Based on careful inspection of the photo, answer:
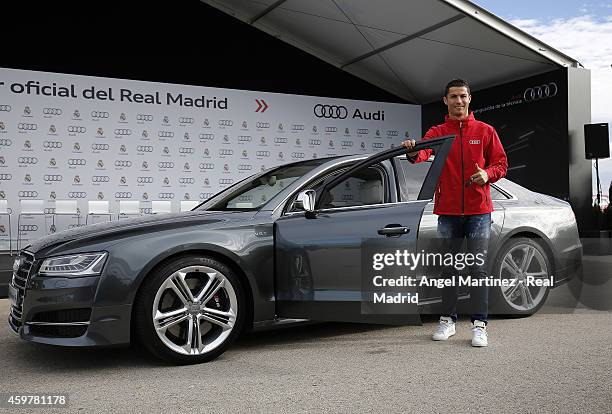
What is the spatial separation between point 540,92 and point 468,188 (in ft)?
29.6

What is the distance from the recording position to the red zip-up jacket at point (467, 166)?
3963mm

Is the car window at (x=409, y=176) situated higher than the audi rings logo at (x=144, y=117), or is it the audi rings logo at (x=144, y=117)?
the audi rings logo at (x=144, y=117)

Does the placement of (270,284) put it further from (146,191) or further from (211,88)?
(211,88)

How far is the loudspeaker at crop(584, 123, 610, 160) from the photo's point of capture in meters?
10.7

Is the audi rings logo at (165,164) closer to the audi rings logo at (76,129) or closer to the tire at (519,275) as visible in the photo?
the audi rings logo at (76,129)

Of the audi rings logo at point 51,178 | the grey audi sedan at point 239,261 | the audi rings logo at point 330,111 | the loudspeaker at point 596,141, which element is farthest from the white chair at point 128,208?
the loudspeaker at point 596,141

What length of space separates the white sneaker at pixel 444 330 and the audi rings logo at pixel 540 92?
29.1ft

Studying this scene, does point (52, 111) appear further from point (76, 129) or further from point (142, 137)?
point (142, 137)

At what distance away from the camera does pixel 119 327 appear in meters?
3.39

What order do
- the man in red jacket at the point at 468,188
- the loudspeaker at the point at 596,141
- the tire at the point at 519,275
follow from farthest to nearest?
the loudspeaker at the point at 596,141, the tire at the point at 519,275, the man in red jacket at the point at 468,188

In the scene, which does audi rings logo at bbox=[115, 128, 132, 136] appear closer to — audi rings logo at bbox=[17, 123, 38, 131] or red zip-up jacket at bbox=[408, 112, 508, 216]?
audi rings logo at bbox=[17, 123, 38, 131]

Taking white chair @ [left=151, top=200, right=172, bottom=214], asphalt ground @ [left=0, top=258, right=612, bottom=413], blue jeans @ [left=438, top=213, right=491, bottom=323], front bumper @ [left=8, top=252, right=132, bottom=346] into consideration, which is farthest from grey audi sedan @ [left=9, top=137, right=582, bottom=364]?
white chair @ [left=151, top=200, right=172, bottom=214]

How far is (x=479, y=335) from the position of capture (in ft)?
13.0

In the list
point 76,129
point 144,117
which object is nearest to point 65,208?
point 76,129
